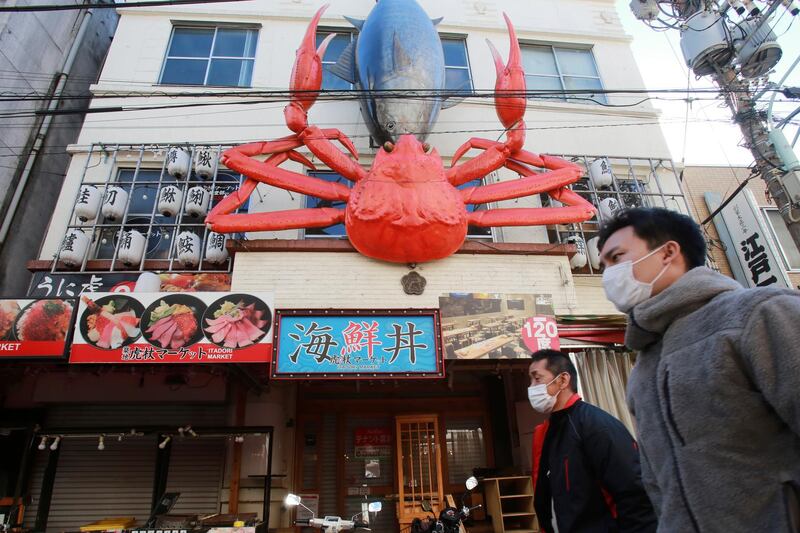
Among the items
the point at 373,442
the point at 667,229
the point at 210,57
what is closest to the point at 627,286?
the point at 667,229

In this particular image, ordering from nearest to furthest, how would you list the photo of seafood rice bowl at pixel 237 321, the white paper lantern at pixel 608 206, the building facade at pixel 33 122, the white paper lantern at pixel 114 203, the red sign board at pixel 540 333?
1. the photo of seafood rice bowl at pixel 237 321
2. the red sign board at pixel 540 333
3. the white paper lantern at pixel 114 203
4. the white paper lantern at pixel 608 206
5. the building facade at pixel 33 122

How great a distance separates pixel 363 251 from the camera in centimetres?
663

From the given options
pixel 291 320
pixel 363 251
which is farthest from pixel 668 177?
pixel 291 320

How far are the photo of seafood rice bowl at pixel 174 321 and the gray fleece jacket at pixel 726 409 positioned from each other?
507 cm

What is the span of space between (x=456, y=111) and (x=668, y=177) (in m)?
4.57

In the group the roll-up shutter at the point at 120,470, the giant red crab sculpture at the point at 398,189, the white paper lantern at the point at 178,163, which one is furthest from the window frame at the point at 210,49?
the roll-up shutter at the point at 120,470

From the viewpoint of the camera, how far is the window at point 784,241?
965 centimetres

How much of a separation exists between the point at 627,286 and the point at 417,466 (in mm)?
6977

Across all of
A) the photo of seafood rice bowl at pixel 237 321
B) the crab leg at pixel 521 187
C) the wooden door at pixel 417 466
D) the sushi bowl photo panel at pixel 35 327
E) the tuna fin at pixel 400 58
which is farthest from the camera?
the tuna fin at pixel 400 58

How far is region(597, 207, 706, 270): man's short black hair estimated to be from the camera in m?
1.50

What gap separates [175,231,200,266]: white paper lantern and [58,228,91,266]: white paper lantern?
148cm

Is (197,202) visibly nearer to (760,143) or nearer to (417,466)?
(417,466)

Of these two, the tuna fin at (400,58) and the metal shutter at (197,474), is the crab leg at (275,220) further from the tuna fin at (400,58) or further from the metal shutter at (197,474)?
the metal shutter at (197,474)

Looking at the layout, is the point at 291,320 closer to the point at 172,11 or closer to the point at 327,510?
the point at 327,510
